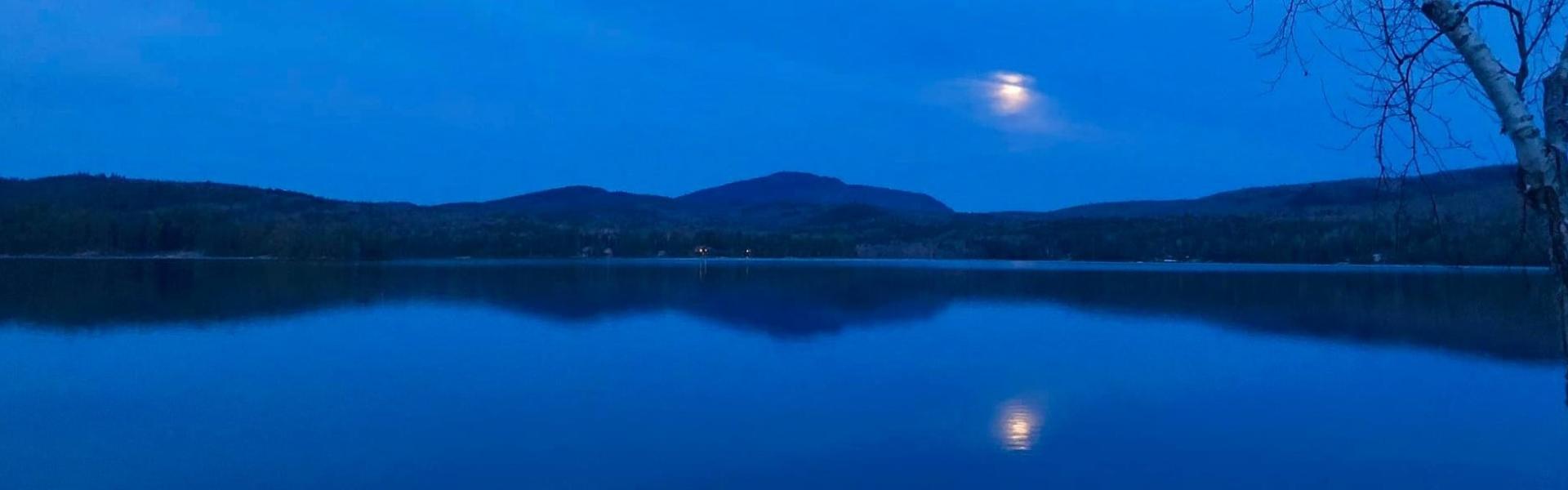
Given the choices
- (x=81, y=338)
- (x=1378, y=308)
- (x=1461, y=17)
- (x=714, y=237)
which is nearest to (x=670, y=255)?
(x=714, y=237)

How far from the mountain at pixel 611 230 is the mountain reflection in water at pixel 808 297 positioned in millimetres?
21311

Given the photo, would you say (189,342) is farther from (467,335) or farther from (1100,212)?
(1100,212)

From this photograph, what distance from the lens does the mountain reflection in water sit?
75.9 feet

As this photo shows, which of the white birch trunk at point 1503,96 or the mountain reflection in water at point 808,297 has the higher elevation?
the white birch trunk at point 1503,96

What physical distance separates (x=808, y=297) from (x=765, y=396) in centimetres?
1901

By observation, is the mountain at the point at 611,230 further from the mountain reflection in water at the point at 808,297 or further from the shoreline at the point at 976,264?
the mountain reflection in water at the point at 808,297

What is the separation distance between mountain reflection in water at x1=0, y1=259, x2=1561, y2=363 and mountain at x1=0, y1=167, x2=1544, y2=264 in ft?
69.9

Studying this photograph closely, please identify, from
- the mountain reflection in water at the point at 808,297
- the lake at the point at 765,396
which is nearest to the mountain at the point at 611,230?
the mountain reflection in water at the point at 808,297

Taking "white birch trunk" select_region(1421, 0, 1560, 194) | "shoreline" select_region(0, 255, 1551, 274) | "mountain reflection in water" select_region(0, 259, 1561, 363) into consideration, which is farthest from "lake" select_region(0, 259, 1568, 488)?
"shoreline" select_region(0, 255, 1551, 274)

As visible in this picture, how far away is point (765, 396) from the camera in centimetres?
1345

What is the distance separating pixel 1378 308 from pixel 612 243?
213ft

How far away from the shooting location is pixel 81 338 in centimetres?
1875

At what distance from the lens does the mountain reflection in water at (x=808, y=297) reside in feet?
75.9

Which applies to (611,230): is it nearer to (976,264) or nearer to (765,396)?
(976,264)
